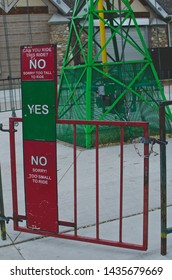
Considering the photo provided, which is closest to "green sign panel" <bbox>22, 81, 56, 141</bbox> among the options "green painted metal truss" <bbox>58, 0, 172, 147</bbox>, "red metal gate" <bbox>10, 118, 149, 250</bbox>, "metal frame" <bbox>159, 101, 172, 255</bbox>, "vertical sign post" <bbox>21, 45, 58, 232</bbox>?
"vertical sign post" <bbox>21, 45, 58, 232</bbox>

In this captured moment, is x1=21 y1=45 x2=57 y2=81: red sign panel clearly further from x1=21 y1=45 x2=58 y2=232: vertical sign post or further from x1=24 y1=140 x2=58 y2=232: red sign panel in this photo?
x1=24 y1=140 x2=58 y2=232: red sign panel

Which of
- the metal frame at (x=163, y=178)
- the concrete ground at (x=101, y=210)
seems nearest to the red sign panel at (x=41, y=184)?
the concrete ground at (x=101, y=210)

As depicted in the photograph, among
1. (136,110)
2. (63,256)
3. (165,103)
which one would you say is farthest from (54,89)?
(136,110)

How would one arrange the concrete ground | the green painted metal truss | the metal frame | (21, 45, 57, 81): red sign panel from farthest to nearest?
the green painted metal truss → the concrete ground → (21, 45, 57, 81): red sign panel → the metal frame

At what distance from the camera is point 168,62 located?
21.5 metres

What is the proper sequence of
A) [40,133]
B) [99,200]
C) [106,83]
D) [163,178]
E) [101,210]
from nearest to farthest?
[163,178], [40,133], [101,210], [99,200], [106,83]

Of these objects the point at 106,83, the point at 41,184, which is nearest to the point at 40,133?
the point at 41,184

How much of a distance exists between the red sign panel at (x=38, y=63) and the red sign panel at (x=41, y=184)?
57 centimetres

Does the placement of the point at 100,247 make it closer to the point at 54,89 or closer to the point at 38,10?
the point at 54,89

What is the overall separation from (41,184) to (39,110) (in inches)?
25.8

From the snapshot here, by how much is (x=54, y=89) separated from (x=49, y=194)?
921 millimetres

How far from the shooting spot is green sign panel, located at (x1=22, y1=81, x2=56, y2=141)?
12.9 feet

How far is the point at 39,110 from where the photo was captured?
4.02m

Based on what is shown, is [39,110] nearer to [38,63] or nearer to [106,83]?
[38,63]
